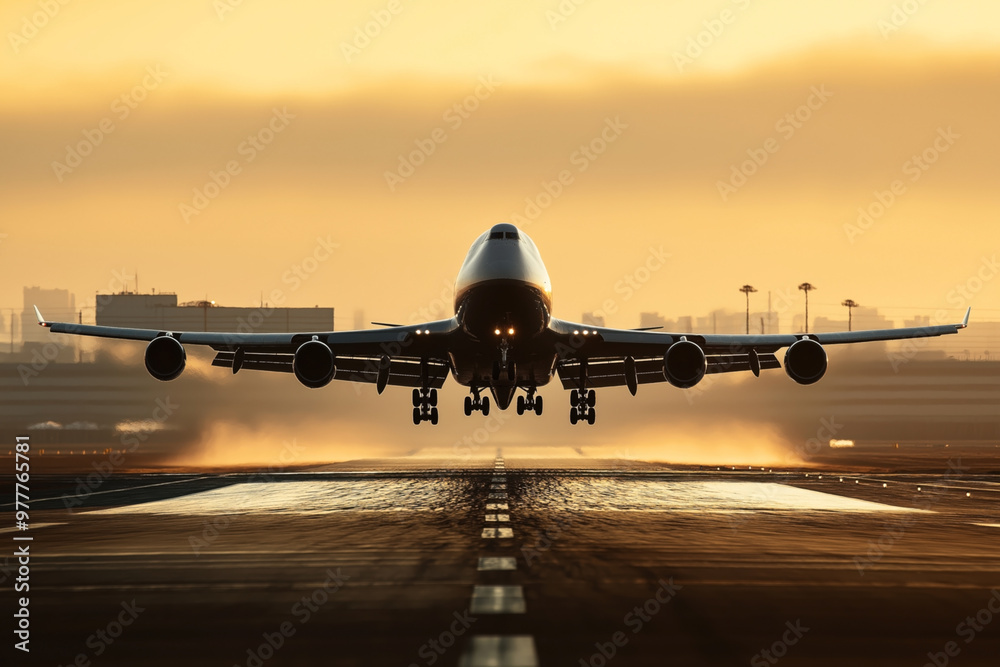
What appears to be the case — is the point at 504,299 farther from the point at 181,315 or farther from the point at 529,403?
the point at 181,315

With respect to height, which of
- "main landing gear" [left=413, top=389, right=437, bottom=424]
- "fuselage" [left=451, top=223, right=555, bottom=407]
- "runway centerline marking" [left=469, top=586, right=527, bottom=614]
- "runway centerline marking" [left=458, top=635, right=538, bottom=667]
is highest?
"fuselage" [left=451, top=223, right=555, bottom=407]

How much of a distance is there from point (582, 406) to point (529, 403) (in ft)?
8.62

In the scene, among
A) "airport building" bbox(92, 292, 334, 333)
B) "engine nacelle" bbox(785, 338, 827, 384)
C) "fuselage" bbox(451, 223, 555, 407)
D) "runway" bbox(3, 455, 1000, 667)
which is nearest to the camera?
"runway" bbox(3, 455, 1000, 667)

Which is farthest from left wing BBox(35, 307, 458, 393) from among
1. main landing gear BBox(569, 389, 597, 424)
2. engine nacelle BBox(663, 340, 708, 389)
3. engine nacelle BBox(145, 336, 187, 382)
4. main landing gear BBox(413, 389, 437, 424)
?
engine nacelle BBox(663, 340, 708, 389)

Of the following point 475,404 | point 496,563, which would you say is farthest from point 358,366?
point 496,563

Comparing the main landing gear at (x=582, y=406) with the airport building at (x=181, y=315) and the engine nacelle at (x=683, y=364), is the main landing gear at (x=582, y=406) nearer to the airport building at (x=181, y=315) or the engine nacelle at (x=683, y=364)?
the engine nacelle at (x=683, y=364)

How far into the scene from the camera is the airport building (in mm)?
176875

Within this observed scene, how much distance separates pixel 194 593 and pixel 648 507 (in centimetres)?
1658

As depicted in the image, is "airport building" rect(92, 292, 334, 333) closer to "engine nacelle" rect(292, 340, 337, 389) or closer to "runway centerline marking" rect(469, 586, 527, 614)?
"engine nacelle" rect(292, 340, 337, 389)

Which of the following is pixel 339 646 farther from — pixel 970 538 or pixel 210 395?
pixel 210 395

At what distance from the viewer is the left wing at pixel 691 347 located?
36828 mm

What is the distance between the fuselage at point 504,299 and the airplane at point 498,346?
38 mm

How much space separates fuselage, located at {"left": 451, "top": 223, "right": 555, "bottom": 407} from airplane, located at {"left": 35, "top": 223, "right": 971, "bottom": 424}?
38 mm

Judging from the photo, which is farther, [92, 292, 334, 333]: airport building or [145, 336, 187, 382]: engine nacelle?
[92, 292, 334, 333]: airport building
